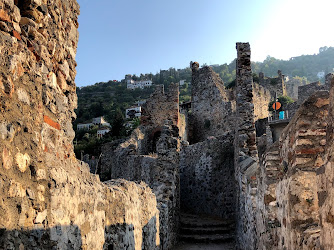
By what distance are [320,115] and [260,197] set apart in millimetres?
2594

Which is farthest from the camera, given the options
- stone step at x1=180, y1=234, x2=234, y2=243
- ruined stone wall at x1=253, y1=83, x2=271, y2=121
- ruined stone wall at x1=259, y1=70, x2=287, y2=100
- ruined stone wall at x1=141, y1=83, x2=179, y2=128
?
ruined stone wall at x1=259, y1=70, x2=287, y2=100

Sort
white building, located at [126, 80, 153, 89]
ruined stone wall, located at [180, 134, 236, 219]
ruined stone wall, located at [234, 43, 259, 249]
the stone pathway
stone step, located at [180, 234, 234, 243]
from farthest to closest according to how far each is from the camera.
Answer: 1. white building, located at [126, 80, 153, 89]
2. ruined stone wall, located at [180, 134, 236, 219]
3. stone step, located at [180, 234, 234, 243]
4. ruined stone wall, located at [234, 43, 259, 249]
5. the stone pathway

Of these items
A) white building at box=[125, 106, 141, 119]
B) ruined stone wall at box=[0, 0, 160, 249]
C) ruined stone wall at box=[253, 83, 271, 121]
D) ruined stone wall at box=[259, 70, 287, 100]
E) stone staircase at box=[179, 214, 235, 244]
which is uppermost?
ruined stone wall at box=[259, 70, 287, 100]

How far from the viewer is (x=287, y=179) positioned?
4.03 m

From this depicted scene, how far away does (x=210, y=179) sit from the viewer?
1510cm

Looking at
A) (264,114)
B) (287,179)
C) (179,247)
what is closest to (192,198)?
(179,247)

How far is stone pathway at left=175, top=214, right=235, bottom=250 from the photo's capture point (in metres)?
10.7

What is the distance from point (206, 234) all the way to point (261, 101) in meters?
25.6

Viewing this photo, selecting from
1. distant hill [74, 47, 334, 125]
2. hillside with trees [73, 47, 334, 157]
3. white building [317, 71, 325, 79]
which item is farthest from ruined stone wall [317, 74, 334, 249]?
white building [317, 71, 325, 79]

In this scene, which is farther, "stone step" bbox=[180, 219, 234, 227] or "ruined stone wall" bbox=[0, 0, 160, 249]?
"stone step" bbox=[180, 219, 234, 227]

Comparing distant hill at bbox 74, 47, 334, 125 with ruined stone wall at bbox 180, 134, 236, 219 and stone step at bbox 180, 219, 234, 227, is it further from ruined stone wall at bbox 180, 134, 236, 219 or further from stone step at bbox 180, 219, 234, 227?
stone step at bbox 180, 219, 234, 227

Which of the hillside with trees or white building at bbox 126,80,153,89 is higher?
white building at bbox 126,80,153,89

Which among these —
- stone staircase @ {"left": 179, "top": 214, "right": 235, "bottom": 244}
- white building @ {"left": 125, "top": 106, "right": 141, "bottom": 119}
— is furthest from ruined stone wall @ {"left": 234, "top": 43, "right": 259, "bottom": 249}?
white building @ {"left": 125, "top": 106, "right": 141, "bottom": 119}

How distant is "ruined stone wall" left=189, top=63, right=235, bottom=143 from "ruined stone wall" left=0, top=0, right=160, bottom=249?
65.7 feet
